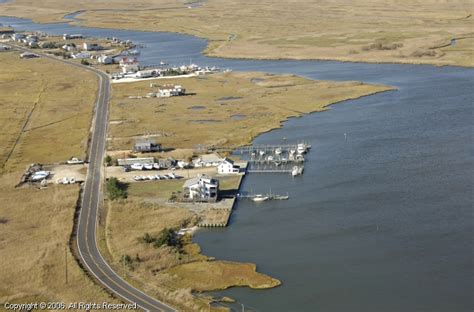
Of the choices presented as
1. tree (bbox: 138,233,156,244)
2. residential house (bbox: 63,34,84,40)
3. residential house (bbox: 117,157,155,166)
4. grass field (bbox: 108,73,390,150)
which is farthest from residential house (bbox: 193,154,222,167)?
residential house (bbox: 63,34,84,40)

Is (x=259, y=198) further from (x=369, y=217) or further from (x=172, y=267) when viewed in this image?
(x=172, y=267)

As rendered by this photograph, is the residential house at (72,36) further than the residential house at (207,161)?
Yes

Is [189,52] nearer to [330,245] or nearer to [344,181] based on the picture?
[344,181]

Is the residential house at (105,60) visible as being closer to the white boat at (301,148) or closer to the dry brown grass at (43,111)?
the dry brown grass at (43,111)

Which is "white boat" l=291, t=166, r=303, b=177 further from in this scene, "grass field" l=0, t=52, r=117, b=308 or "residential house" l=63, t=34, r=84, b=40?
"residential house" l=63, t=34, r=84, b=40

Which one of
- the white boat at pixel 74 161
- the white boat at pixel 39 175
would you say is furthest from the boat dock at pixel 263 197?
the white boat at pixel 39 175

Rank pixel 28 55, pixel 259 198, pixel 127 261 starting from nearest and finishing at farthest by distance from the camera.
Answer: pixel 127 261
pixel 259 198
pixel 28 55

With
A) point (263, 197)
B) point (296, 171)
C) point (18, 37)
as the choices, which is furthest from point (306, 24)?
point (263, 197)
